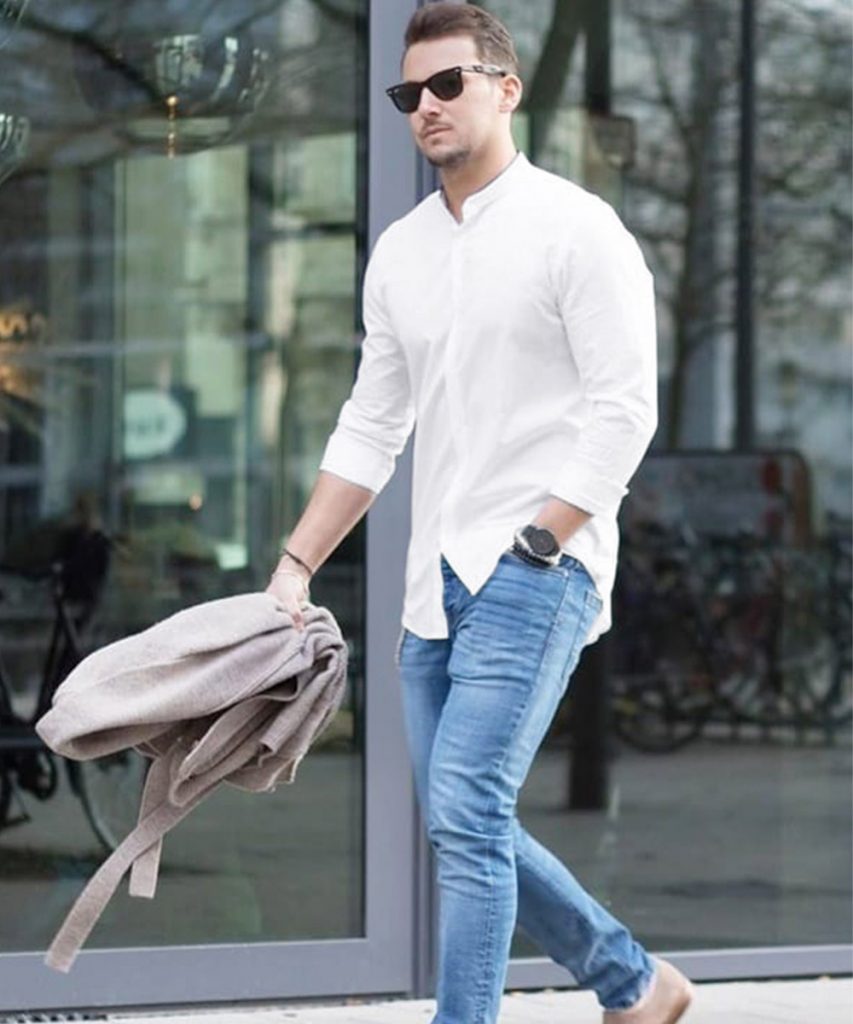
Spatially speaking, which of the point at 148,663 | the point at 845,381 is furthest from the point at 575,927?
the point at 845,381

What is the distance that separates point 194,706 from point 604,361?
0.82 metres

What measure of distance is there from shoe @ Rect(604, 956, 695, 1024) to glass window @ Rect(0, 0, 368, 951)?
1.14 m

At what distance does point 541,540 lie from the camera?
383 centimetres

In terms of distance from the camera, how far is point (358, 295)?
5.29 m

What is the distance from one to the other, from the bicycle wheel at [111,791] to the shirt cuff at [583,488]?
165 centimetres

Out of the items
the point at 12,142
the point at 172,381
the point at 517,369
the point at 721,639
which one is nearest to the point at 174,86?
the point at 12,142

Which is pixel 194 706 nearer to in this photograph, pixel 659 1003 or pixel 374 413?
pixel 374 413

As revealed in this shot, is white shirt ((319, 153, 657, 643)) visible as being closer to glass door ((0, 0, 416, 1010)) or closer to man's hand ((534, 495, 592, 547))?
man's hand ((534, 495, 592, 547))

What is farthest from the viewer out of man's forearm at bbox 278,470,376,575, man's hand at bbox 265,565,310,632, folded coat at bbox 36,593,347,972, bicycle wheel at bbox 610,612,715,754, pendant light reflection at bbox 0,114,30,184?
bicycle wheel at bbox 610,612,715,754

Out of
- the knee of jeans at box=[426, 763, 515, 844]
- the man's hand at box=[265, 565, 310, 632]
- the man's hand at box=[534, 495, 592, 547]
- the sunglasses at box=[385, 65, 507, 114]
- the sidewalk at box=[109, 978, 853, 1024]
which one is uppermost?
the sunglasses at box=[385, 65, 507, 114]

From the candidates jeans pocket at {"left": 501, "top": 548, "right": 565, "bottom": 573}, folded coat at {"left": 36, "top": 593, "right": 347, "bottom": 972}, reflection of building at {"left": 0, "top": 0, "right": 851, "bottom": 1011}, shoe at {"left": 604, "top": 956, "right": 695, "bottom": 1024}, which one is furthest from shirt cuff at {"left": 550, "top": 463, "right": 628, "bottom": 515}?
reflection of building at {"left": 0, "top": 0, "right": 851, "bottom": 1011}

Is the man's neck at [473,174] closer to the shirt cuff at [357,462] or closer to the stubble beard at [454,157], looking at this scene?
the stubble beard at [454,157]

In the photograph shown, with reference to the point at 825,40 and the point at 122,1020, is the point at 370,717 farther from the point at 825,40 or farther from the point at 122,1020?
the point at 825,40

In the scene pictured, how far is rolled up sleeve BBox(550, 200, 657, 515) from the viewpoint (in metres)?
3.82
